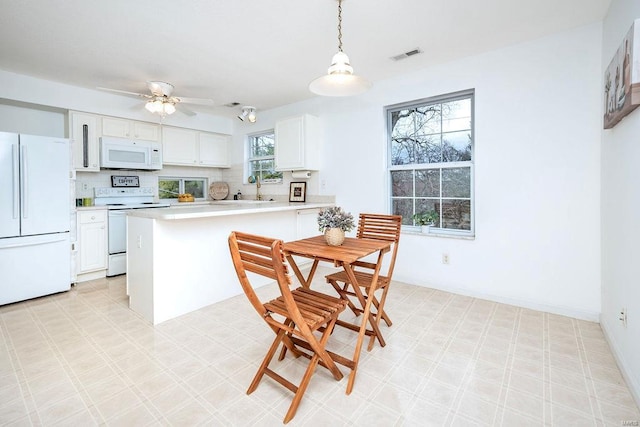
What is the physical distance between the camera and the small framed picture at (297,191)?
469cm

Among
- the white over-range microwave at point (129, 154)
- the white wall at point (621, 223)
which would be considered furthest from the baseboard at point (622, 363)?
the white over-range microwave at point (129, 154)

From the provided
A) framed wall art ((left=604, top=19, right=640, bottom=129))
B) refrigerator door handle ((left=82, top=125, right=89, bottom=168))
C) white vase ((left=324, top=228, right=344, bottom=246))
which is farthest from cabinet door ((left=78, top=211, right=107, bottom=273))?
framed wall art ((left=604, top=19, right=640, bottom=129))

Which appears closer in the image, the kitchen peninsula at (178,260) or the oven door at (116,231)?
the kitchen peninsula at (178,260)

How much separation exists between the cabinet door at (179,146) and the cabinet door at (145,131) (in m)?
0.12

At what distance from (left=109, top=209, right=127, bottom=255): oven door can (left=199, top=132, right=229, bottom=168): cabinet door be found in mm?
1730

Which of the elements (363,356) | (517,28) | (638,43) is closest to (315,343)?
(363,356)

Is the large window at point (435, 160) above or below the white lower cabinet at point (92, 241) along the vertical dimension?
above

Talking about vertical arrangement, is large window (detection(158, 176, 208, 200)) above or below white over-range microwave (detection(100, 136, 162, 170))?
below

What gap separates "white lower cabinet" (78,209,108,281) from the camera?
3689mm

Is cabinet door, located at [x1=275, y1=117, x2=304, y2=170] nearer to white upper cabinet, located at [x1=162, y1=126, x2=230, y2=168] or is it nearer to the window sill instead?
white upper cabinet, located at [x1=162, y1=126, x2=230, y2=168]

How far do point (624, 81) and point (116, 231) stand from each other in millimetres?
5088

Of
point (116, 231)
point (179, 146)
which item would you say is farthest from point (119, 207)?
point (179, 146)

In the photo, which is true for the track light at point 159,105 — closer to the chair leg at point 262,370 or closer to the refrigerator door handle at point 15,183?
the refrigerator door handle at point 15,183

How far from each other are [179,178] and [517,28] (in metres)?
5.20
